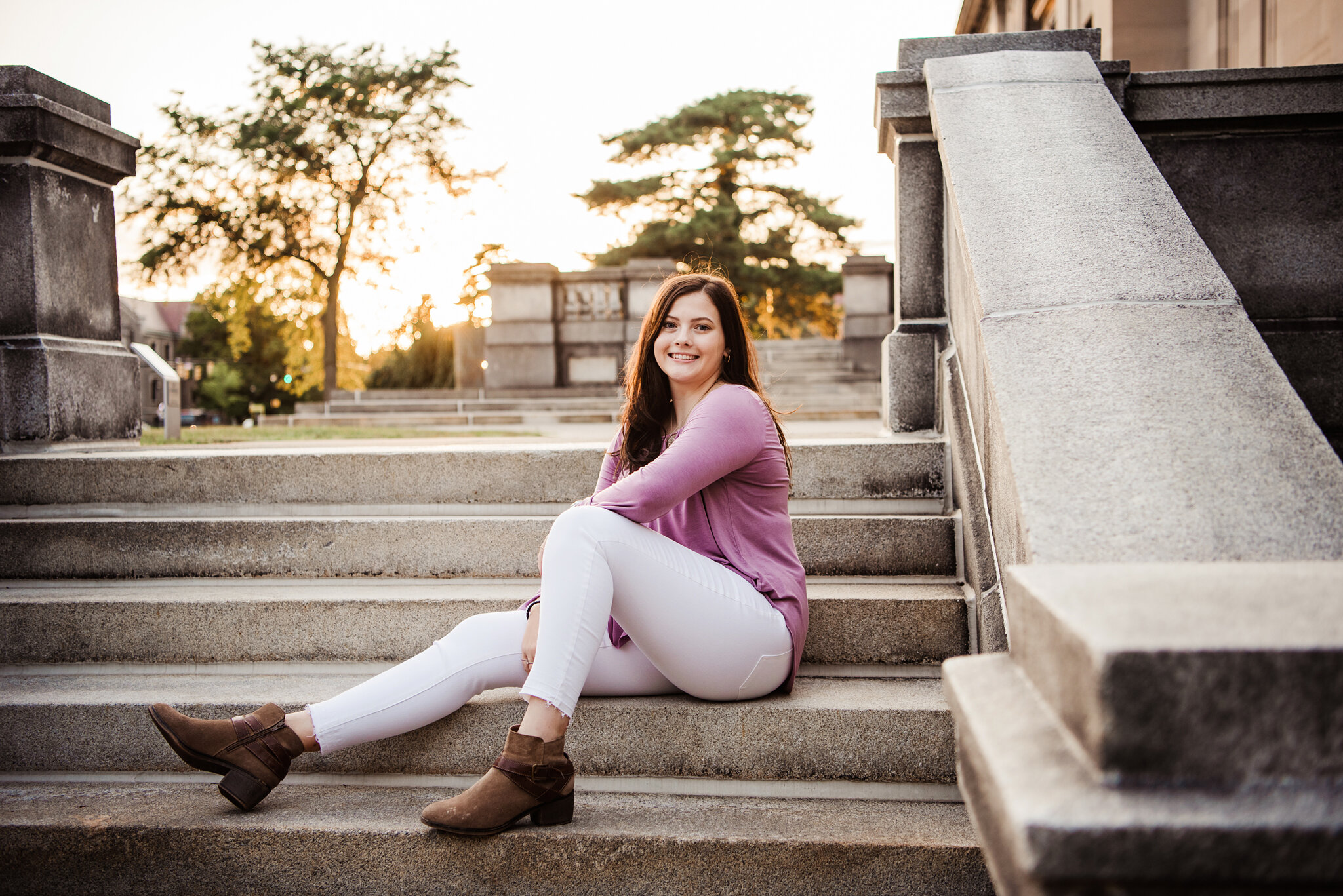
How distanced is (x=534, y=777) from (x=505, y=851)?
20 cm

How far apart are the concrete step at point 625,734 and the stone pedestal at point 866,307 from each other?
46.0 feet

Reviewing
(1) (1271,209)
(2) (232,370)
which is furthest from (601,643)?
(2) (232,370)

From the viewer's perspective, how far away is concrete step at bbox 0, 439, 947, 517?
3.62 m

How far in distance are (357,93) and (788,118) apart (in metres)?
12.1

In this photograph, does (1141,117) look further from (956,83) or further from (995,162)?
(995,162)

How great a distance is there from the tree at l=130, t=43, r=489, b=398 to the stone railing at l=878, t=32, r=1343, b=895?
23.7 m

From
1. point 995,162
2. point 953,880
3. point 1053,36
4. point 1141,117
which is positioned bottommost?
point 953,880

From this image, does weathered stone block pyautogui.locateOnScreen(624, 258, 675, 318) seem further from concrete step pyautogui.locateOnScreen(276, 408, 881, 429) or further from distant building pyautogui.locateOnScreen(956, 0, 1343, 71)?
distant building pyautogui.locateOnScreen(956, 0, 1343, 71)

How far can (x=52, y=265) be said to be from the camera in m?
4.36

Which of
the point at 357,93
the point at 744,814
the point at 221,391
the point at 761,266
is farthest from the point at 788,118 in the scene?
the point at 221,391

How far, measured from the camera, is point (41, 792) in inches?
101

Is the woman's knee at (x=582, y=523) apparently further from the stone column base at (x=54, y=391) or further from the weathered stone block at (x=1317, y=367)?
the stone column base at (x=54, y=391)

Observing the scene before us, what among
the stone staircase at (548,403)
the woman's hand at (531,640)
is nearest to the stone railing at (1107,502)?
the woman's hand at (531,640)

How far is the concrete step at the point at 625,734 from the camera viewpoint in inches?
96.7
